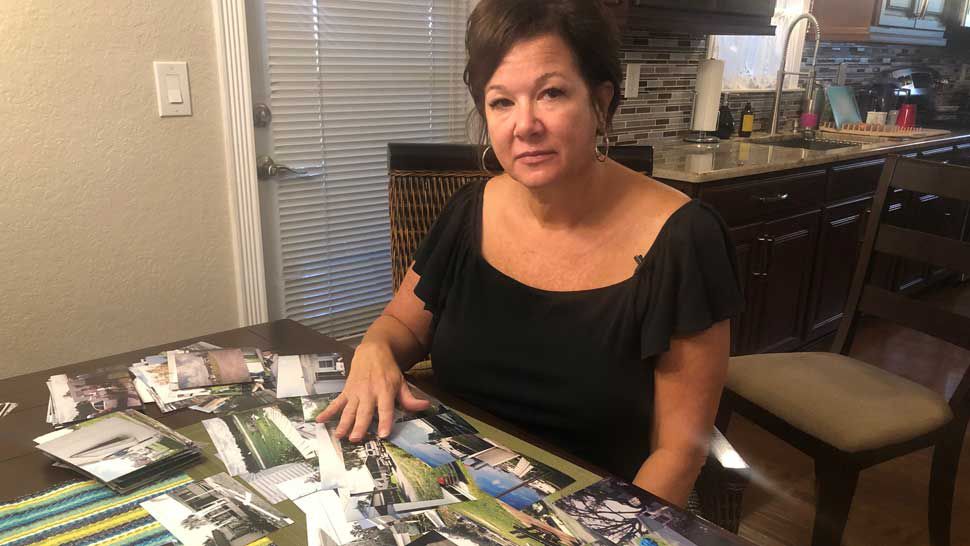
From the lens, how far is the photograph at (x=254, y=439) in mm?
844

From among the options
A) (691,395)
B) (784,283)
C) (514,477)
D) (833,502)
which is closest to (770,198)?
(784,283)

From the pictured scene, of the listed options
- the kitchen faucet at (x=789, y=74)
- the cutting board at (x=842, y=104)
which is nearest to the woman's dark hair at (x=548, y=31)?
the kitchen faucet at (x=789, y=74)

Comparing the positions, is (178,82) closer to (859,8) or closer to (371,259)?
(371,259)

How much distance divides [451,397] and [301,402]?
22 centimetres

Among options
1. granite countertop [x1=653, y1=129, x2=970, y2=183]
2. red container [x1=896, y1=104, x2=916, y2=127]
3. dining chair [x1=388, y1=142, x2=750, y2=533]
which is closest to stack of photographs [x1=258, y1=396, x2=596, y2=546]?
dining chair [x1=388, y1=142, x2=750, y2=533]

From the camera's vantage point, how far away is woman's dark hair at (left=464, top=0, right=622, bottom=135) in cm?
101

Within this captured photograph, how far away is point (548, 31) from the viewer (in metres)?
1.01

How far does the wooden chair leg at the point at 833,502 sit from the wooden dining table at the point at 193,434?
983mm

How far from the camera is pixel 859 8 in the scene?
11.9 feet

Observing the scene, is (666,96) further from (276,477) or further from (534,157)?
(276,477)

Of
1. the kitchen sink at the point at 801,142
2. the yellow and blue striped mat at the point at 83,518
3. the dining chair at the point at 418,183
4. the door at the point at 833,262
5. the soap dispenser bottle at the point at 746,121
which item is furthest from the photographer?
the soap dispenser bottle at the point at 746,121

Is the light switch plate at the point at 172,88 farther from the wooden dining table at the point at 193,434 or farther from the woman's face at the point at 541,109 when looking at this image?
the woman's face at the point at 541,109

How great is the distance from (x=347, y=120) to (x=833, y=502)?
1.70 m

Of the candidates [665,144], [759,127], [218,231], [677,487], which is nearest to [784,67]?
[759,127]
